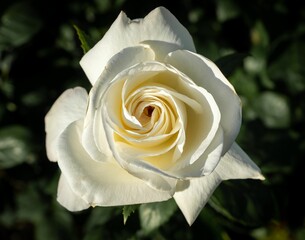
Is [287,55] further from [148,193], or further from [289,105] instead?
[148,193]

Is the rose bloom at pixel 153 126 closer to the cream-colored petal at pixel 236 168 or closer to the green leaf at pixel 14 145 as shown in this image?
the cream-colored petal at pixel 236 168

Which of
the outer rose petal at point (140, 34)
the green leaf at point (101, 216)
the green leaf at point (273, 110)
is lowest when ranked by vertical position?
the green leaf at point (101, 216)

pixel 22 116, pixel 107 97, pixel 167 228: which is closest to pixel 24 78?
pixel 22 116

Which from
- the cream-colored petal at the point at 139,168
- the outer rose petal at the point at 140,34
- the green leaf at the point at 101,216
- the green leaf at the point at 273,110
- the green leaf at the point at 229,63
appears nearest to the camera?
the cream-colored petal at the point at 139,168

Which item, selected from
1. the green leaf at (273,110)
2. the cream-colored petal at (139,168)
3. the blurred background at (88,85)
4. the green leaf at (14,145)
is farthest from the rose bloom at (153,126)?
the green leaf at (273,110)

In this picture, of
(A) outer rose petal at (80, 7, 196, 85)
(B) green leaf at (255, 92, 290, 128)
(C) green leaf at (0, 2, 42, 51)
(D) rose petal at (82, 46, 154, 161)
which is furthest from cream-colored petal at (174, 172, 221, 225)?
(B) green leaf at (255, 92, 290, 128)

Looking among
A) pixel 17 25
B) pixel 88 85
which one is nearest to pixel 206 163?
pixel 88 85
